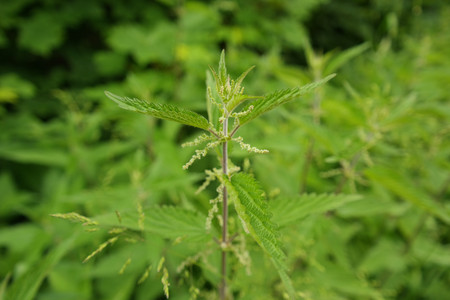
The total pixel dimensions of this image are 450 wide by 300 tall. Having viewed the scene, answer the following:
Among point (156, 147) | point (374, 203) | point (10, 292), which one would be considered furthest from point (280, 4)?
point (10, 292)

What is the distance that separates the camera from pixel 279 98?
0.47m

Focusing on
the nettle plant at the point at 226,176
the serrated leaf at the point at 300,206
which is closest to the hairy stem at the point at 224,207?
the nettle plant at the point at 226,176

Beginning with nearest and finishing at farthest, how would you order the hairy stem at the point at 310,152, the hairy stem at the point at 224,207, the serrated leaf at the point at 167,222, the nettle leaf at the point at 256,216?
the nettle leaf at the point at 256,216
the hairy stem at the point at 224,207
the serrated leaf at the point at 167,222
the hairy stem at the point at 310,152

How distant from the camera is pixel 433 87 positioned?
6.64 feet

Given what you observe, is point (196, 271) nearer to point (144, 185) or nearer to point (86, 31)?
point (144, 185)

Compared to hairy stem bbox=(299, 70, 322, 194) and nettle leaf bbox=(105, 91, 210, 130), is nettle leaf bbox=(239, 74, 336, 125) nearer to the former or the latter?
nettle leaf bbox=(105, 91, 210, 130)

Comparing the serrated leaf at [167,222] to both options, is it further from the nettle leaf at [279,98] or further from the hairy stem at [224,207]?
the nettle leaf at [279,98]

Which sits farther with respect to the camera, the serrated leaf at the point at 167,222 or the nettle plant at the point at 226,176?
the serrated leaf at the point at 167,222

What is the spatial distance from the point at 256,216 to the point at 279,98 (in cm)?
18

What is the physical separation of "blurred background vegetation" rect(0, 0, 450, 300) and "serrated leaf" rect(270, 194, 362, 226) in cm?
3

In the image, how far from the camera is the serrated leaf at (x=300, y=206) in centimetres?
68

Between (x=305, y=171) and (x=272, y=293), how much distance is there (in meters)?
0.49

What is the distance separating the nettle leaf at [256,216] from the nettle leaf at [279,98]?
0.35 feet

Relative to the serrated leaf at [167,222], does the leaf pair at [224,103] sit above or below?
above
